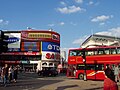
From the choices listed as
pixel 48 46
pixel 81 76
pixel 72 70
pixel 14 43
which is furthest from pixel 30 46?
pixel 81 76

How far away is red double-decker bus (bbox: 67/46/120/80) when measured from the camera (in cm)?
3247

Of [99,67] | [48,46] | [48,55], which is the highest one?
[48,46]

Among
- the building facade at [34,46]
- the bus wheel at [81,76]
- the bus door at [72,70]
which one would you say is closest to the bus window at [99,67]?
the bus wheel at [81,76]

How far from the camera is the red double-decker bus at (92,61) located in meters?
32.5

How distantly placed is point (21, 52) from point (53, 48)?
12.0 meters

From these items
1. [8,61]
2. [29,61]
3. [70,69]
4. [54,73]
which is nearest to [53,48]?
[29,61]

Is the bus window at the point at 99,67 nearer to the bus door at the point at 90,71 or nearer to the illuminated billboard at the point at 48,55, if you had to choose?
the bus door at the point at 90,71

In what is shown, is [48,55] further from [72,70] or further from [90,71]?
[90,71]

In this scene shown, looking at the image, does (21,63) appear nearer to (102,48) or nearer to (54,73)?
(54,73)

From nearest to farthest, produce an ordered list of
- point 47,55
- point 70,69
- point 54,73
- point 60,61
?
1. point 70,69
2. point 54,73
3. point 47,55
4. point 60,61

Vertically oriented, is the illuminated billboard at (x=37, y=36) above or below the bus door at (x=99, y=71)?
above

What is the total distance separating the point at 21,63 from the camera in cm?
11138

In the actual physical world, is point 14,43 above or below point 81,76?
above

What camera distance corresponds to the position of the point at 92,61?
3466cm
